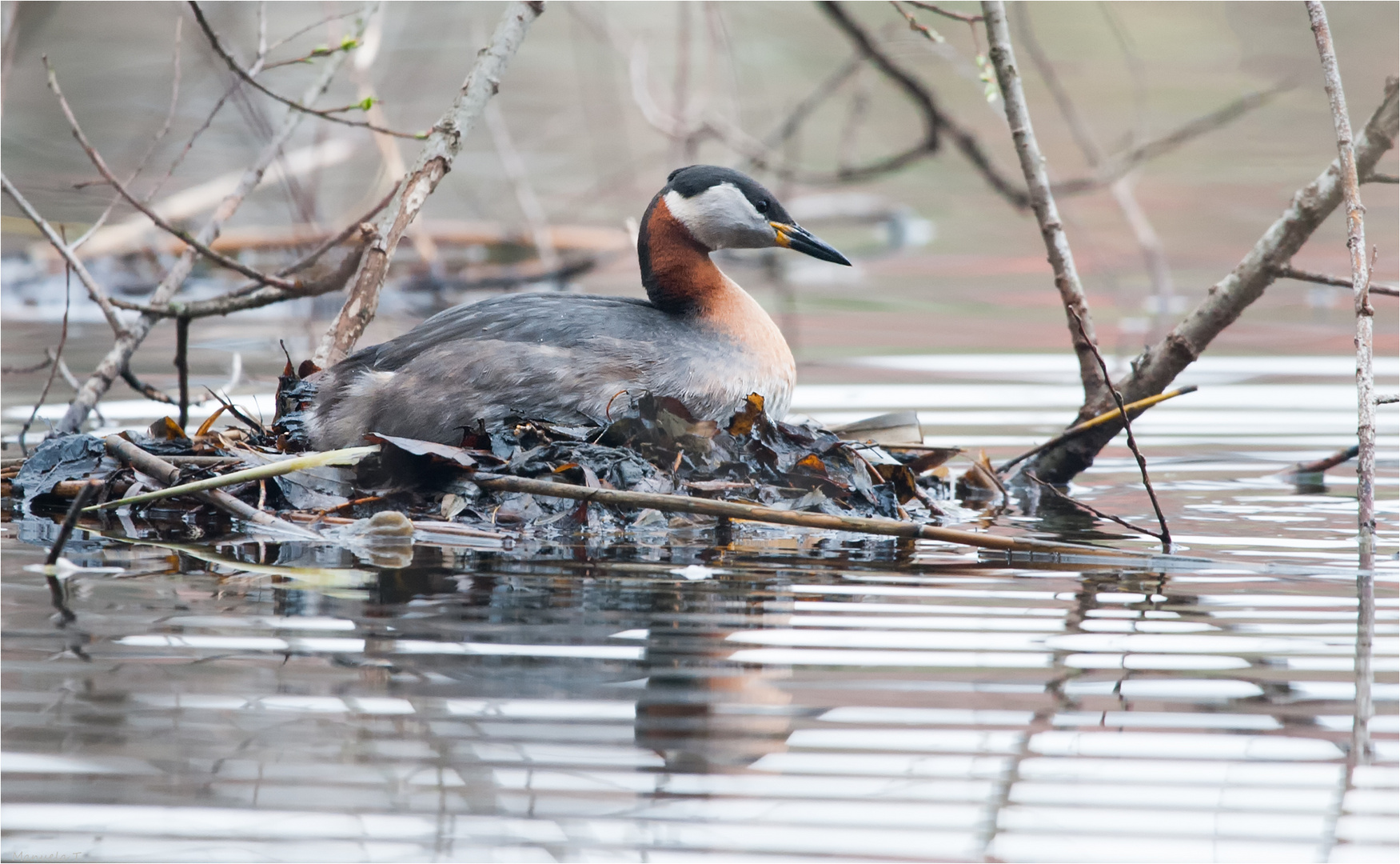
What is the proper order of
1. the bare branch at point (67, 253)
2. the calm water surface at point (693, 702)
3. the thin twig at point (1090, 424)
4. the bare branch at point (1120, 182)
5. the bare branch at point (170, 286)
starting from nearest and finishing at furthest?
1. the calm water surface at point (693, 702)
2. the thin twig at point (1090, 424)
3. the bare branch at point (67, 253)
4. the bare branch at point (170, 286)
5. the bare branch at point (1120, 182)

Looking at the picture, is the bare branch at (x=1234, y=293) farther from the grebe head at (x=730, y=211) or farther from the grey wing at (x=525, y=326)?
the grey wing at (x=525, y=326)

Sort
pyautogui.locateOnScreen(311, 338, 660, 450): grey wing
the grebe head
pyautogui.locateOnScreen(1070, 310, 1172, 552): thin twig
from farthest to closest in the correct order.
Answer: the grebe head → pyautogui.locateOnScreen(311, 338, 660, 450): grey wing → pyautogui.locateOnScreen(1070, 310, 1172, 552): thin twig

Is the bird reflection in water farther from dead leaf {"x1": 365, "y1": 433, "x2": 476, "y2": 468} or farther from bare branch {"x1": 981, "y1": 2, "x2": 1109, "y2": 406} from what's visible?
bare branch {"x1": 981, "y1": 2, "x2": 1109, "y2": 406}

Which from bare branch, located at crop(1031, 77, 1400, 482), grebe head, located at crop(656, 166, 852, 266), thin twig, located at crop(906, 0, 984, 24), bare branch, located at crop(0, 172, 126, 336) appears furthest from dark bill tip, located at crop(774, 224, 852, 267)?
bare branch, located at crop(0, 172, 126, 336)

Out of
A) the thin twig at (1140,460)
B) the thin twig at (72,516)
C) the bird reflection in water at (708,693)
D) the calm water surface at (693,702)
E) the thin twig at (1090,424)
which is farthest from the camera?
the thin twig at (1090,424)

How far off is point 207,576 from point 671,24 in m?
13.8

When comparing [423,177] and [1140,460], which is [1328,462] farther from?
[423,177]

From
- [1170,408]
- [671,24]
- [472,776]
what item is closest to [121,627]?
[472,776]

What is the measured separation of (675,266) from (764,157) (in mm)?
3088

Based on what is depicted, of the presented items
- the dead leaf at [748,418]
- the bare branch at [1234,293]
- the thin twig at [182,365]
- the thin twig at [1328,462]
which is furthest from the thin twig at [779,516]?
the thin twig at [182,365]

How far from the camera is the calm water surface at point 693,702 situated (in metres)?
2.42

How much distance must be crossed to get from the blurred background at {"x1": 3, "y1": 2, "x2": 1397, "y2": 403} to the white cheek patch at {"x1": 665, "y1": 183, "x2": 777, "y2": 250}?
4.70 feet

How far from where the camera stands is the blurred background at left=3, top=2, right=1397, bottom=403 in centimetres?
877

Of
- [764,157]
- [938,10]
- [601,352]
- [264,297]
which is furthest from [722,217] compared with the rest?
[764,157]
